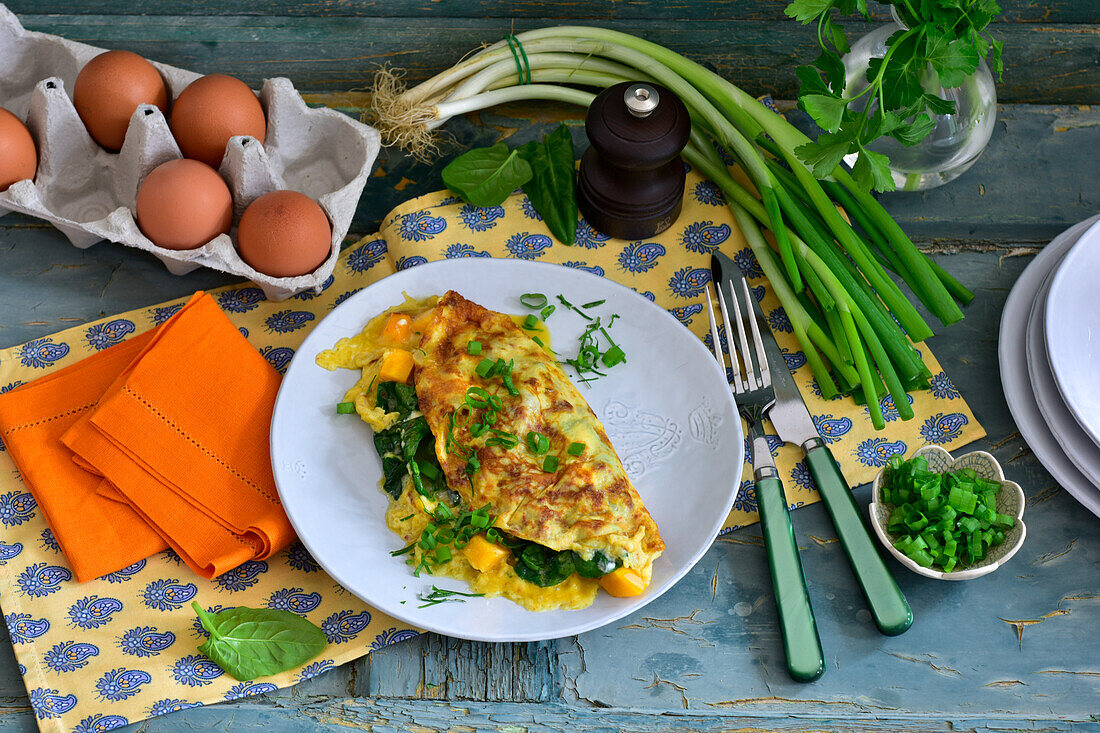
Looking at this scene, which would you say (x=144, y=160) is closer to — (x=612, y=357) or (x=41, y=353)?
(x=41, y=353)

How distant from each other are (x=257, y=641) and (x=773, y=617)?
1.28 m

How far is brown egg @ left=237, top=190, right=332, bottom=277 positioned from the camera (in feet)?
8.29

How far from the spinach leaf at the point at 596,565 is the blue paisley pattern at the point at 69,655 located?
119 cm

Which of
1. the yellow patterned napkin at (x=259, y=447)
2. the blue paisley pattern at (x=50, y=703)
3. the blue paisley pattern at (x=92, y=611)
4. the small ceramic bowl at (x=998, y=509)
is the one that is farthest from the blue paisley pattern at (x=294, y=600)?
the small ceramic bowl at (x=998, y=509)

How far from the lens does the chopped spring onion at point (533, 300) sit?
263cm

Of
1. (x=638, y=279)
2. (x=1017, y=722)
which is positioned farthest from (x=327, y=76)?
(x=1017, y=722)

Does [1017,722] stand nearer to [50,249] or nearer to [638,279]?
[638,279]

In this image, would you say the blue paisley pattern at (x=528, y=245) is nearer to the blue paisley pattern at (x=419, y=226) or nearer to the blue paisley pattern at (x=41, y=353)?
the blue paisley pattern at (x=419, y=226)

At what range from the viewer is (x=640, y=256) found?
286 centimetres

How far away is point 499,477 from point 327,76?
1753 millimetres

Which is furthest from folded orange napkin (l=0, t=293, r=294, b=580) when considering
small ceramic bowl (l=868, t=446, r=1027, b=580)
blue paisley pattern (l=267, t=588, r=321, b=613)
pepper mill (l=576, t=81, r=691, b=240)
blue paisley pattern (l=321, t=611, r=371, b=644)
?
small ceramic bowl (l=868, t=446, r=1027, b=580)

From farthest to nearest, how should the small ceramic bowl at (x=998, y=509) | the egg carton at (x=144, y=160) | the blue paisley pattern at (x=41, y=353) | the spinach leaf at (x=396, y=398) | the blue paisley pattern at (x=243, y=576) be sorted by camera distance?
the blue paisley pattern at (x=41, y=353) → the egg carton at (x=144, y=160) → the spinach leaf at (x=396, y=398) → the blue paisley pattern at (x=243, y=576) → the small ceramic bowl at (x=998, y=509)

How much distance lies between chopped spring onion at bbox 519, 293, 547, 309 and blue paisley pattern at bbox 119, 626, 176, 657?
49.9 inches

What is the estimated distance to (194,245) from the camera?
2.59m
